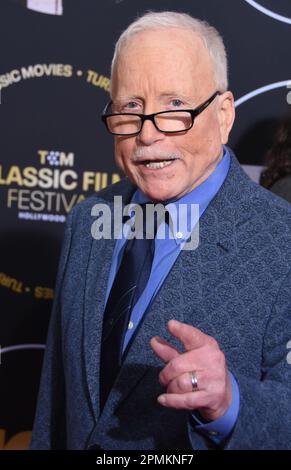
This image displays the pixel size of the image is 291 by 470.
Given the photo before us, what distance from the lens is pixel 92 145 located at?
2.23 m

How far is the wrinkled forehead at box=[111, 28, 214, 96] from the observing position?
127 cm

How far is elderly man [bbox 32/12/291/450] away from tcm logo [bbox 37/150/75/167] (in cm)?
87

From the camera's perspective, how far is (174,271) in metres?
1.28

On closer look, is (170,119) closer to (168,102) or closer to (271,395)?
(168,102)

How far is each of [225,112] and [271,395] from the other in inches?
22.0

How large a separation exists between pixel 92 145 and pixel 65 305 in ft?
2.89

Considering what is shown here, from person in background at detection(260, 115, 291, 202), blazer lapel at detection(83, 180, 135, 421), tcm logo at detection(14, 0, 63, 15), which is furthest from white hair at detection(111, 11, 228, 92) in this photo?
tcm logo at detection(14, 0, 63, 15)

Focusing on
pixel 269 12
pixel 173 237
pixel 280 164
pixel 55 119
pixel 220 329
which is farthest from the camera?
pixel 55 119

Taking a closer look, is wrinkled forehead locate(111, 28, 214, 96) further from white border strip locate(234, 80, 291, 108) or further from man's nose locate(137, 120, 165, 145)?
white border strip locate(234, 80, 291, 108)

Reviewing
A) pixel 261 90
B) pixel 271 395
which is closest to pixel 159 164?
pixel 271 395

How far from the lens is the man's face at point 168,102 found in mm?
1274

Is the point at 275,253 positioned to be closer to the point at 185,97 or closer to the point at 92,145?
the point at 185,97

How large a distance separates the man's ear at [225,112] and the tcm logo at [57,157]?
939 mm

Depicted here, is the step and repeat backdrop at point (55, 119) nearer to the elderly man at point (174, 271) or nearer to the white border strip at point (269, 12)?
the white border strip at point (269, 12)
